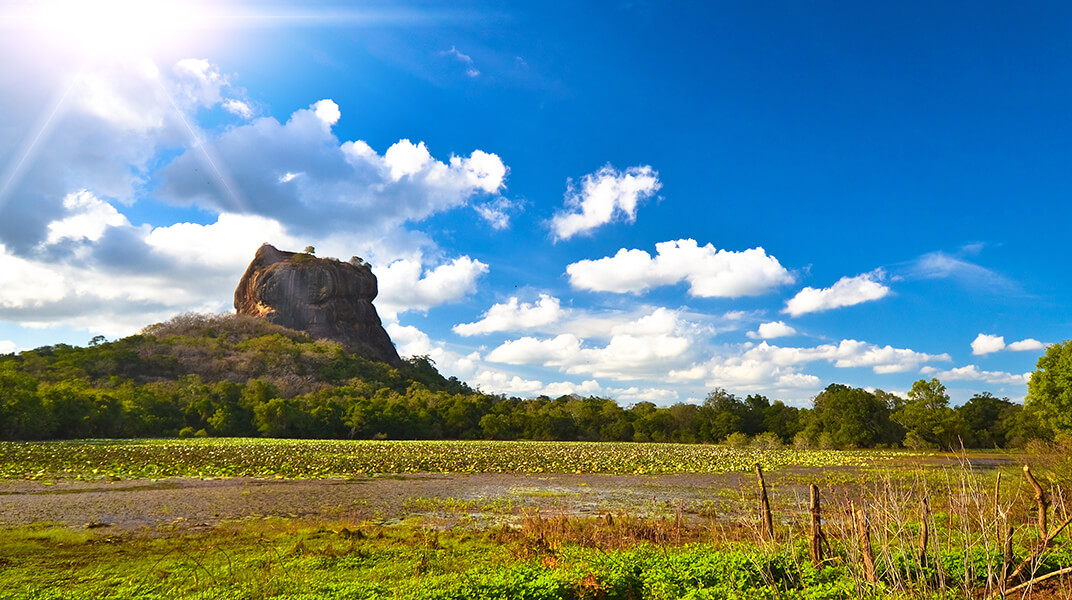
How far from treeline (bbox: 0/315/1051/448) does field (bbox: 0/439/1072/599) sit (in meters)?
31.7

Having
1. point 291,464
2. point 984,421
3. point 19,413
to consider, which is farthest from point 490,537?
point 984,421

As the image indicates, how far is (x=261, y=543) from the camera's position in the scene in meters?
10.6

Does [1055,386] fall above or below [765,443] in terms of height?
above

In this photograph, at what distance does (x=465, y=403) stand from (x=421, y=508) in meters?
54.4

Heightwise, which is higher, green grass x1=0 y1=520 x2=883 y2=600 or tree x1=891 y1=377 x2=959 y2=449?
tree x1=891 y1=377 x2=959 y2=449

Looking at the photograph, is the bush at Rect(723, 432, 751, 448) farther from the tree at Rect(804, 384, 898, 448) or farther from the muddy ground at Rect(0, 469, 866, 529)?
the muddy ground at Rect(0, 469, 866, 529)

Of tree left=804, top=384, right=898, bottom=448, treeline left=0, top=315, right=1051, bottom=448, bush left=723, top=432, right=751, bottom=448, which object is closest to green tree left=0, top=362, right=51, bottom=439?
treeline left=0, top=315, right=1051, bottom=448

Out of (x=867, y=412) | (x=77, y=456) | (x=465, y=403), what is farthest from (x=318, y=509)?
(x=867, y=412)

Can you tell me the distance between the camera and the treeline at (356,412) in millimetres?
49875

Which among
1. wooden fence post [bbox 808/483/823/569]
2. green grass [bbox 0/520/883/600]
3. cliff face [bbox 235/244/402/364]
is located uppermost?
cliff face [bbox 235/244/402/364]

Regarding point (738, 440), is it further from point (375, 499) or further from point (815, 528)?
point (815, 528)

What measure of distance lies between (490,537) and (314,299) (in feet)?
404

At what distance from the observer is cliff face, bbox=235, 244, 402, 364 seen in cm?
12375

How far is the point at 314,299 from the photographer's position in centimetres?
12562
